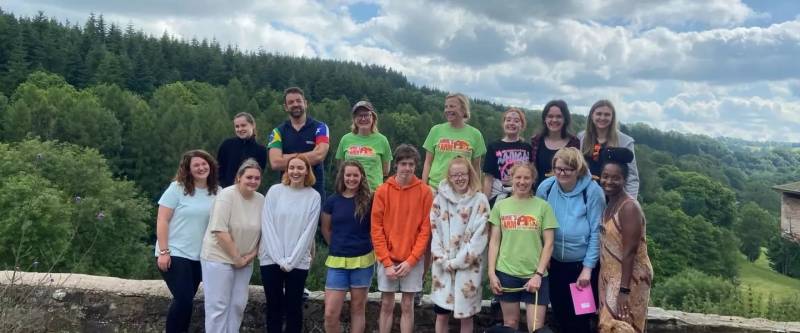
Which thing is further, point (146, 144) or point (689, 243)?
point (689, 243)

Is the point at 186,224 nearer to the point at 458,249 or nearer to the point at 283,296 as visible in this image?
the point at 283,296

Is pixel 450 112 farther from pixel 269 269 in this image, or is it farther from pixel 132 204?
pixel 132 204

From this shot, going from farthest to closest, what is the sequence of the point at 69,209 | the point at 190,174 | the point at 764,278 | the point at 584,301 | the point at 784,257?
the point at 784,257 < the point at 764,278 < the point at 69,209 < the point at 190,174 < the point at 584,301

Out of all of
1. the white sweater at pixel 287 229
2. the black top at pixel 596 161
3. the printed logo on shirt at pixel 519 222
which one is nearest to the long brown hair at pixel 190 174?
the white sweater at pixel 287 229

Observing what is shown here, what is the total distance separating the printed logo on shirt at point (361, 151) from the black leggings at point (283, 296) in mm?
1156

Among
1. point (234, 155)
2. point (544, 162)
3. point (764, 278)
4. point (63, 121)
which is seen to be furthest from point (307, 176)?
point (764, 278)

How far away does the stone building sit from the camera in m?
24.3

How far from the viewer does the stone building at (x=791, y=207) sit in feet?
79.7

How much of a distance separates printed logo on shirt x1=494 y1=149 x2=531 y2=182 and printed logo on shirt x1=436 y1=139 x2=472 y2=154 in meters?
0.31

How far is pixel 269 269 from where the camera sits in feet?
13.5

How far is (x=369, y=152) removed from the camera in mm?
4855

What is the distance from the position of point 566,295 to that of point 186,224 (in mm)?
2727

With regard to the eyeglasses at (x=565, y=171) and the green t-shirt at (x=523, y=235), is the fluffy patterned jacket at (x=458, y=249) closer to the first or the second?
the green t-shirt at (x=523, y=235)

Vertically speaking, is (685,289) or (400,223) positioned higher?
(400,223)
